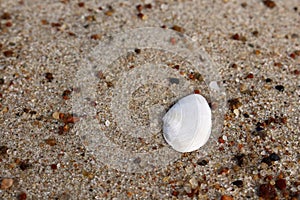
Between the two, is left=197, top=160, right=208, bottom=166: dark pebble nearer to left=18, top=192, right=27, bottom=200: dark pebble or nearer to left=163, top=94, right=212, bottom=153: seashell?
left=163, top=94, right=212, bottom=153: seashell

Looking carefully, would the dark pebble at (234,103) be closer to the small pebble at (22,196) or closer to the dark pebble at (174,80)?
the dark pebble at (174,80)

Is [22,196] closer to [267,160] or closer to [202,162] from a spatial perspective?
[202,162]

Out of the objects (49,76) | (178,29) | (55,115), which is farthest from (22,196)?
(178,29)

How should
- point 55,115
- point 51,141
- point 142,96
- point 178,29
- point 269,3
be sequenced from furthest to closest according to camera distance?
point 269,3 < point 178,29 < point 142,96 < point 55,115 < point 51,141

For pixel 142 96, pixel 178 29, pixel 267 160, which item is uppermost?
pixel 178 29

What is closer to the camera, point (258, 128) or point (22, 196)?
point (22, 196)

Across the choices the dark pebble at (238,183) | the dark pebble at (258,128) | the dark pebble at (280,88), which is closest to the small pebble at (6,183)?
the dark pebble at (238,183)
